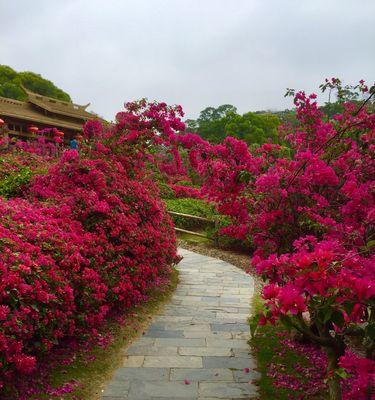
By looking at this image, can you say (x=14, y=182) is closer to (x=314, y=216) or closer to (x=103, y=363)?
(x=103, y=363)

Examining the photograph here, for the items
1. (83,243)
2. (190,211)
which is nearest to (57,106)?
(190,211)

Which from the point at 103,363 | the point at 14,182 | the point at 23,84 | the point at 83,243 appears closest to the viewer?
the point at 103,363

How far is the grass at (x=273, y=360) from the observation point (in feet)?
11.8

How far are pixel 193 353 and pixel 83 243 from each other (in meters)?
1.67

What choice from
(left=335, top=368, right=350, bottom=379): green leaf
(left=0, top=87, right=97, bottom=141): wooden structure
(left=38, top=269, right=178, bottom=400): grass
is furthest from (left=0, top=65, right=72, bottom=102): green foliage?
(left=335, top=368, right=350, bottom=379): green leaf

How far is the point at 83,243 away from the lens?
4.75 meters

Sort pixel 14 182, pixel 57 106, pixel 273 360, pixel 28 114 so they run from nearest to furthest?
pixel 273 360 < pixel 14 182 < pixel 28 114 < pixel 57 106

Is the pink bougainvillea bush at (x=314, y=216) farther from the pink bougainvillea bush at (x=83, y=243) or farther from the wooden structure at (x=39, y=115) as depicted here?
the wooden structure at (x=39, y=115)

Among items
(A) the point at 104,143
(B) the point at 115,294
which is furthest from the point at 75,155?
(B) the point at 115,294

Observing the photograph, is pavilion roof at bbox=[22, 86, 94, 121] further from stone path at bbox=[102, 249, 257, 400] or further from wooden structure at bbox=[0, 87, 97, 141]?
stone path at bbox=[102, 249, 257, 400]

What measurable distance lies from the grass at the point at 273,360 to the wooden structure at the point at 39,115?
61.3 feet

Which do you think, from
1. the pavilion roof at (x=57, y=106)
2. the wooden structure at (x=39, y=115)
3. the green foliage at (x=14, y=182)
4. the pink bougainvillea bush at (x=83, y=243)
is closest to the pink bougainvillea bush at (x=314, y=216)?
the pink bougainvillea bush at (x=83, y=243)

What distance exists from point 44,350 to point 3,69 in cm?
3429

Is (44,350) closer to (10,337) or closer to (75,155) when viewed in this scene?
(10,337)
